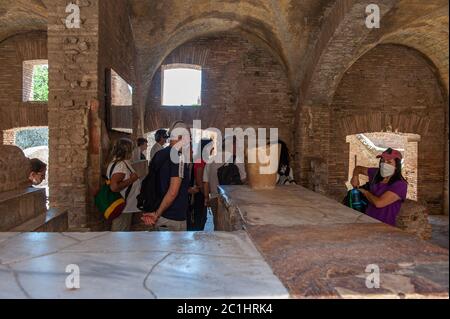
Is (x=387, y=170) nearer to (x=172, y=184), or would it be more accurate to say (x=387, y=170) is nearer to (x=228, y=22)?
(x=172, y=184)

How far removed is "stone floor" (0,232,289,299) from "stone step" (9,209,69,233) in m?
0.92

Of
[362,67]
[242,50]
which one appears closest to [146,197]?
[242,50]

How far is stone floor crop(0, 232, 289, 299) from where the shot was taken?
1.36 meters

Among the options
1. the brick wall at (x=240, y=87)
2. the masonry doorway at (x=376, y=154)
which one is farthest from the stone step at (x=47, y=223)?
the masonry doorway at (x=376, y=154)

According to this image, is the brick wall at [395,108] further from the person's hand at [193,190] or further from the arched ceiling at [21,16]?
the arched ceiling at [21,16]

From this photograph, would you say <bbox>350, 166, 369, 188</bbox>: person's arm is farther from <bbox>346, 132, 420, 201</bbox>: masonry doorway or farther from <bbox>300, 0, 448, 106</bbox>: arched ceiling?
<bbox>346, 132, 420, 201</bbox>: masonry doorway

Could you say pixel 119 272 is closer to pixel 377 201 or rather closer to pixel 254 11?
pixel 377 201

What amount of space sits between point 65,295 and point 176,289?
1.25 ft

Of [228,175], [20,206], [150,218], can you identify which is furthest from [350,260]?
[228,175]

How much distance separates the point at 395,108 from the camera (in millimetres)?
10281

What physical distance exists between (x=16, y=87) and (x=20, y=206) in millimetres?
7637

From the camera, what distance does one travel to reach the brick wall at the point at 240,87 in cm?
1006

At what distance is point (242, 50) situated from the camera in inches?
397

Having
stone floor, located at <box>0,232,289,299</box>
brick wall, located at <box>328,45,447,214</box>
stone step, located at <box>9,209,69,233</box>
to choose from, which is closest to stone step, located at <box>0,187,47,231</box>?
stone step, located at <box>9,209,69,233</box>
